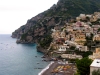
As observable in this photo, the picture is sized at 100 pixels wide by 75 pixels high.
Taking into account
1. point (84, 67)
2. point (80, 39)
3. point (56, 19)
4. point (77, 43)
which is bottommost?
point (84, 67)

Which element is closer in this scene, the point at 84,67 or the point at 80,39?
the point at 84,67

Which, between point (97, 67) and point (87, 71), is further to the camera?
point (87, 71)

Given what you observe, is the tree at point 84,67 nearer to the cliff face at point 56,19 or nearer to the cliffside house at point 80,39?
the cliffside house at point 80,39

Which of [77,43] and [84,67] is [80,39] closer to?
[77,43]

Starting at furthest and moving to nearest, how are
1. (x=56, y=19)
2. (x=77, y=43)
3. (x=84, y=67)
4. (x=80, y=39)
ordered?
1. (x=56, y=19)
2. (x=80, y=39)
3. (x=77, y=43)
4. (x=84, y=67)

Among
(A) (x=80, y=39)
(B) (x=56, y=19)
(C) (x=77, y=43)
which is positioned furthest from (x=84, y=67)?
(B) (x=56, y=19)

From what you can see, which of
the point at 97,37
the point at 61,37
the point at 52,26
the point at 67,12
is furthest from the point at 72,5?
the point at 97,37

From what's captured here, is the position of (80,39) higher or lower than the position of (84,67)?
higher

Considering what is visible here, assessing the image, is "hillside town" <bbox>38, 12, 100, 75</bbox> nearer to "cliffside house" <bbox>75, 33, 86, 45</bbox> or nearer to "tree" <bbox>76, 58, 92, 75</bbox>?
"cliffside house" <bbox>75, 33, 86, 45</bbox>

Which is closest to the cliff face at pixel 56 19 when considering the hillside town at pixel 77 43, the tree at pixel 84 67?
the hillside town at pixel 77 43

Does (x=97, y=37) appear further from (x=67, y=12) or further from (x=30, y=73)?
(x=67, y=12)

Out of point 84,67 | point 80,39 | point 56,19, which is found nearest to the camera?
point 84,67
